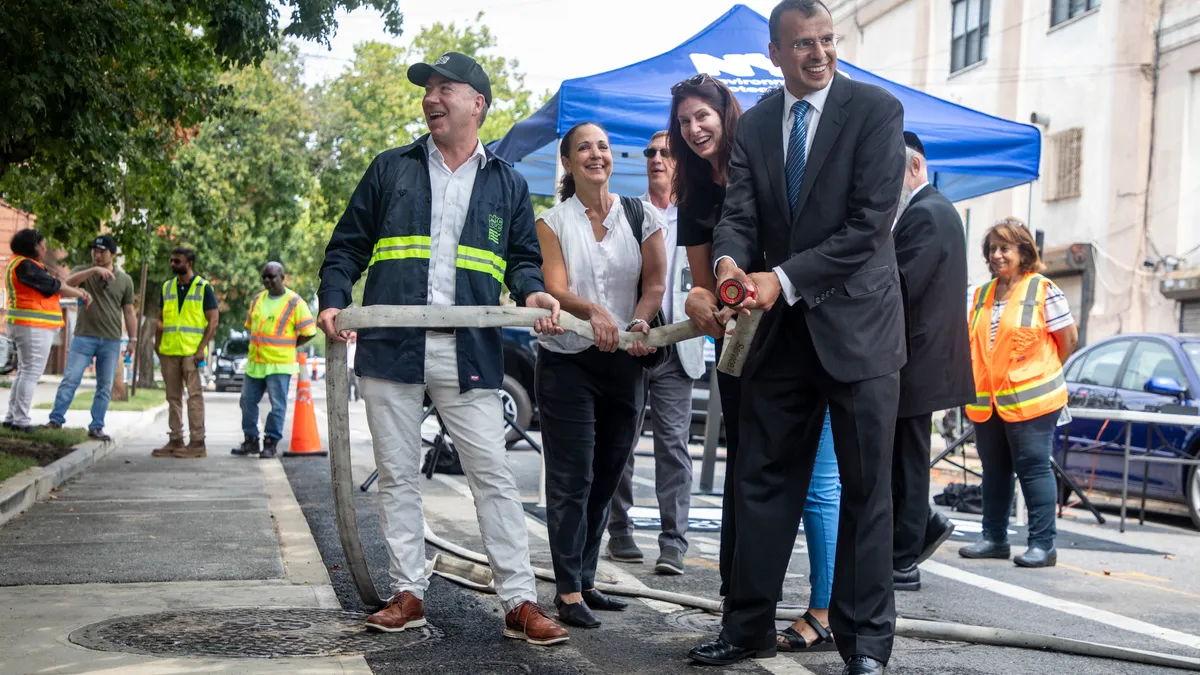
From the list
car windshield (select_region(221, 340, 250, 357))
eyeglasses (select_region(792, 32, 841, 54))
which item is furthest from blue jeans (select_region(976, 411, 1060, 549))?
car windshield (select_region(221, 340, 250, 357))

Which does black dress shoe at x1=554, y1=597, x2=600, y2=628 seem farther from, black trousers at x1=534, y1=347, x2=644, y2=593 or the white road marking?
the white road marking

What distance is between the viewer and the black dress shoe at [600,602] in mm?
5336

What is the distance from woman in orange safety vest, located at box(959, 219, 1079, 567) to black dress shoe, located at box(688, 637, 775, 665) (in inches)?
137

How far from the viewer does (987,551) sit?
296 inches

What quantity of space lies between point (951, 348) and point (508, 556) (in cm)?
233

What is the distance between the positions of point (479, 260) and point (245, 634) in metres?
1.56

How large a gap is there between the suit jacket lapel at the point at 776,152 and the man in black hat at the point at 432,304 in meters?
0.95

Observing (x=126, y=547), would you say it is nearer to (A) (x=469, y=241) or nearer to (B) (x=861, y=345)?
(A) (x=469, y=241)

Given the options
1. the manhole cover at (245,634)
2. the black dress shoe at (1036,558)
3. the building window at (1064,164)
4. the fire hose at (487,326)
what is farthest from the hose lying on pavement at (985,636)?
the building window at (1064,164)

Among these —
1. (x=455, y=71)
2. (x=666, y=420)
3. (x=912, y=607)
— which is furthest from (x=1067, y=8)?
(x=455, y=71)

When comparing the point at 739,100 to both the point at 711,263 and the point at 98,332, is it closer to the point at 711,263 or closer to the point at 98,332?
the point at 711,263

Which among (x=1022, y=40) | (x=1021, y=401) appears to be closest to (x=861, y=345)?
(x=1021, y=401)

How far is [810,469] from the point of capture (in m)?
4.33

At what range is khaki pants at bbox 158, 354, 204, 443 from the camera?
12305 mm
